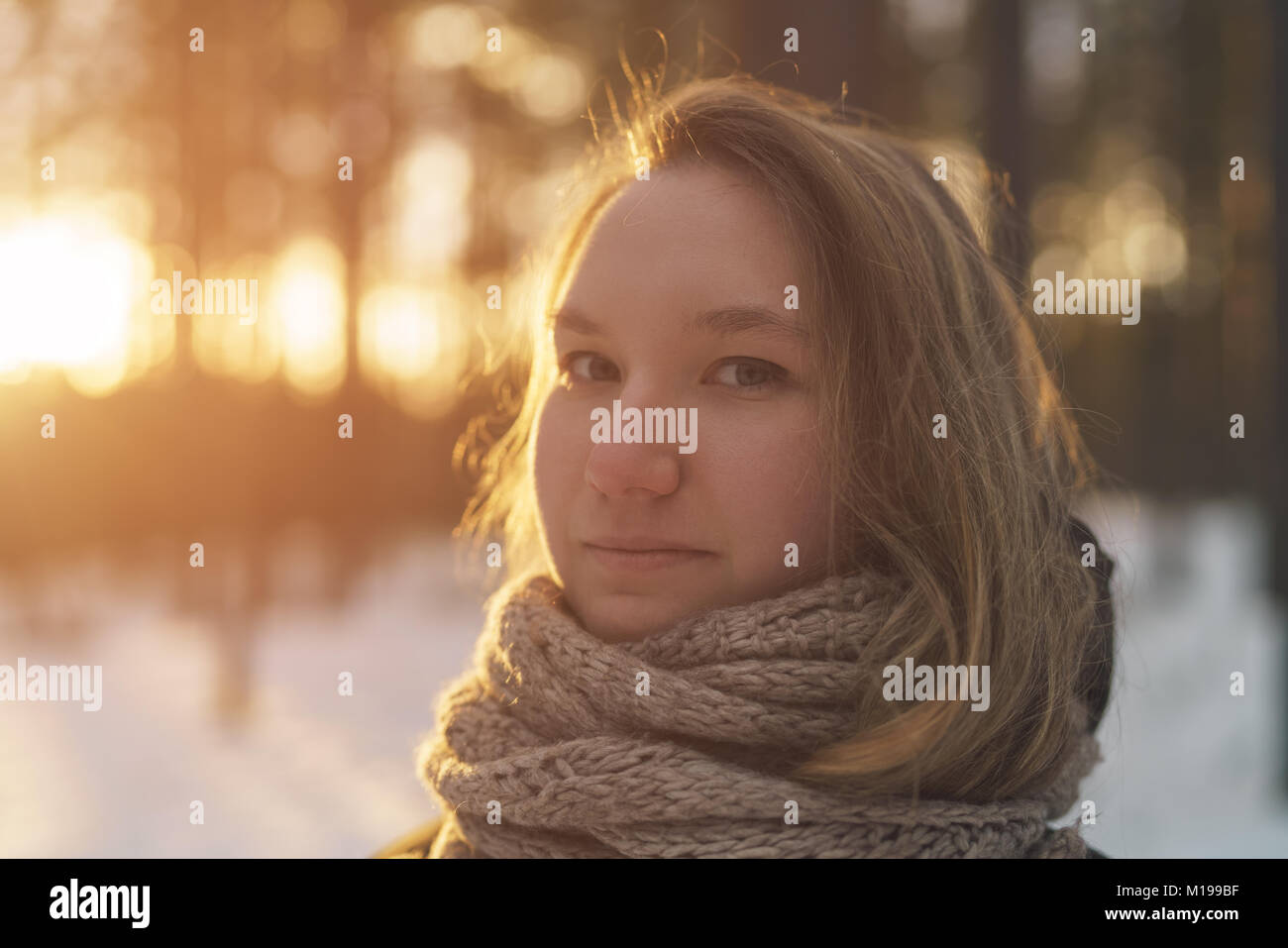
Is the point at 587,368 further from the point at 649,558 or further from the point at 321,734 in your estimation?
the point at 321,734

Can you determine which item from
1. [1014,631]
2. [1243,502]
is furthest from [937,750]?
[1243,502]

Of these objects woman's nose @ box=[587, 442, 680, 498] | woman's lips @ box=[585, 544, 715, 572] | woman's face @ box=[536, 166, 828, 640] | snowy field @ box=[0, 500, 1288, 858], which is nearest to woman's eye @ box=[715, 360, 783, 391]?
woman's face @ box=[536, 166, 828, 640]

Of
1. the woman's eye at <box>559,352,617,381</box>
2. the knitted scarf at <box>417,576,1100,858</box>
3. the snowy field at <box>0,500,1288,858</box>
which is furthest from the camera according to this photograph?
the snowy field at <box>0,500,1288,858</box>

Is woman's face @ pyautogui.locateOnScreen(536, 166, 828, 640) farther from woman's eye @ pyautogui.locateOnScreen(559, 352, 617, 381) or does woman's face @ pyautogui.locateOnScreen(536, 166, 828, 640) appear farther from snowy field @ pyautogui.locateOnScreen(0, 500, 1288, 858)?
snowy field @ pyautogui.locateOnScreen(0, 500, 1288, 858)

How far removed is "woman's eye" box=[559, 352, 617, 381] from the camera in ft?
4.29

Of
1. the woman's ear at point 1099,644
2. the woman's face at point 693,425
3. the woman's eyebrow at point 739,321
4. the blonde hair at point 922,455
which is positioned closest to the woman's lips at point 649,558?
the woman's face at point 693,425

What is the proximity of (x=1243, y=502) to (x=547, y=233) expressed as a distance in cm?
1570

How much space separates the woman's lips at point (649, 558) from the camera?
121cm

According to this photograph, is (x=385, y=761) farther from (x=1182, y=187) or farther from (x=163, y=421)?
(x=1182, y=187)

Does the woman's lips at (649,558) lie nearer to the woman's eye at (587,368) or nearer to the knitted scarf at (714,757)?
the knitted scarf at (714,757)

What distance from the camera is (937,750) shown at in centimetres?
117

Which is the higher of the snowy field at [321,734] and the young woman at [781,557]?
the young woman at [781,557]

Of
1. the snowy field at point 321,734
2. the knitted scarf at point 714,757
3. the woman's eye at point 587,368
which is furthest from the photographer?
the snowy field at point 321,734

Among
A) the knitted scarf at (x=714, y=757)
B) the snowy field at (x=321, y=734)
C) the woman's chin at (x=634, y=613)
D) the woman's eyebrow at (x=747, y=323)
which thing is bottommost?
the snowy field at (x=321, y=734)
